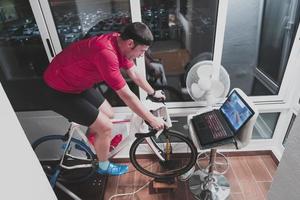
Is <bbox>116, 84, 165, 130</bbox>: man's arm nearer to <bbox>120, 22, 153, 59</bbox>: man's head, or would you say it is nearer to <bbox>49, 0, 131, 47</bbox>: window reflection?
<bbox>120, 22, 153, 59</bbox>: man's head

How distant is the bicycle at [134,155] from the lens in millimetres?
1793

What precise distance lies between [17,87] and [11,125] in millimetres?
1443

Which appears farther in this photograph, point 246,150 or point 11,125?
point 246,150

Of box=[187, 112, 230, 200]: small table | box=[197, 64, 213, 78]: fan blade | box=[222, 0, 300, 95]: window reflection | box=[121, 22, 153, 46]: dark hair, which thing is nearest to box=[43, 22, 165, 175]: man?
box=[121, 22, 153, 46]: dark hair

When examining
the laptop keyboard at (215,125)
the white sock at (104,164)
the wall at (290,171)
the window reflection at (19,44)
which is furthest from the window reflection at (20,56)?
the wall at (290,171)

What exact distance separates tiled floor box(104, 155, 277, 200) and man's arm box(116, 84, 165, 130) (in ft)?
2.73

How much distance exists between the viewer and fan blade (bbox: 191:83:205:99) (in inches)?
65.2

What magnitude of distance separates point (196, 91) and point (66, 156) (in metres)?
1.27

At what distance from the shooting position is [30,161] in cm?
91

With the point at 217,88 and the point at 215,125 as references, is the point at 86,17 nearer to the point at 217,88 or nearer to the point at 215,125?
the point at 217,88

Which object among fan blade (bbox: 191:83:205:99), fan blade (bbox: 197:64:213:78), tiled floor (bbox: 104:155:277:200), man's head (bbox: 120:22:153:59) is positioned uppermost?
man's head (bbox: 120:22:153:59)

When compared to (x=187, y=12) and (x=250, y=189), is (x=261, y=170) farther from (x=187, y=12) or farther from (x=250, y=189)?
(x=187, y=12)

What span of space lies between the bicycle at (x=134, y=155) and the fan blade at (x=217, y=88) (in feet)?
1.38

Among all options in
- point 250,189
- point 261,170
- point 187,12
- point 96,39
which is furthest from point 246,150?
point 96,39
